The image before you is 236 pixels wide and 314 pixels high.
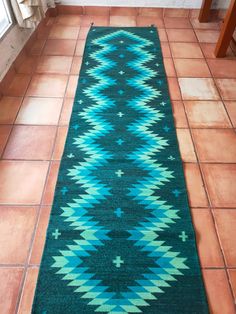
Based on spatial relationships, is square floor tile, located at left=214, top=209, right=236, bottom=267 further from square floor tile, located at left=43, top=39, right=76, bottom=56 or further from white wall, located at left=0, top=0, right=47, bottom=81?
square floor tile, located at left=43, top=39, right=76, bottom=56

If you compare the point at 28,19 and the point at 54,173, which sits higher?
the point at 28,19

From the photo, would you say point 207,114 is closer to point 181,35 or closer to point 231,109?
point 231,109

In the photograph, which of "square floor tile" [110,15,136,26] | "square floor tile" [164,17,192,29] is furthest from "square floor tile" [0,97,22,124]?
"square floor tile" [164,17,192,29]

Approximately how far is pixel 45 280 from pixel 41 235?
0.18m

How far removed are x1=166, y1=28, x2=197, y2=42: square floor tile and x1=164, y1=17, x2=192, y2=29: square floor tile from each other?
3.1 inches

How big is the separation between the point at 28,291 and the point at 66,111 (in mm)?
971

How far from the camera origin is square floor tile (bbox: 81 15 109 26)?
2432 mm

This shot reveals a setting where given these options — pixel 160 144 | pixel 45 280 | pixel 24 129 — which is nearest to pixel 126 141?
pixel 160 144

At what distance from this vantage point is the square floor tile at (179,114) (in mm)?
1562

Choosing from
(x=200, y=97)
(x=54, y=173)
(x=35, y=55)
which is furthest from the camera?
(x=35, y=55)

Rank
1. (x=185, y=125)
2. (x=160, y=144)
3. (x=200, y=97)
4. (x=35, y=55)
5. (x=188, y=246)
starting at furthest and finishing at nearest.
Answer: (x=35, y=55)
(x=200, y=97)
(x=185, y=125)
(x=160, y=144)
(x=188, y=246)

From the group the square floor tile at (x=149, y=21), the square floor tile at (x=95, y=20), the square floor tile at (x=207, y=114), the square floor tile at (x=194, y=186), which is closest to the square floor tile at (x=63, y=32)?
the square floor tile at (x=95, y=20)

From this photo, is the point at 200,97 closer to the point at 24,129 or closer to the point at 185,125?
the point at 185,125

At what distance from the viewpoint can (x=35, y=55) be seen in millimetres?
2059
